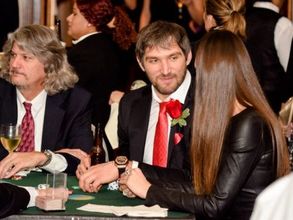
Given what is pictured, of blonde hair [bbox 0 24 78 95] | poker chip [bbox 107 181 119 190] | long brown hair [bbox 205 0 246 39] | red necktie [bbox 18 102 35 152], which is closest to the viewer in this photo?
poker chip [bbox 107 181 119 190]

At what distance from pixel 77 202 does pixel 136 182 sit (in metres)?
0.25

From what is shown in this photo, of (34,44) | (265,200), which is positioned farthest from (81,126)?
(265,200)

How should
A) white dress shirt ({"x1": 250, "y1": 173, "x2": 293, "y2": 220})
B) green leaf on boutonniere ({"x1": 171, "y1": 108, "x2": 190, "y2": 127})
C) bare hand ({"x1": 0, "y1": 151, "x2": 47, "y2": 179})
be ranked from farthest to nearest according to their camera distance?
green leaf on boutonniere ({"x1": 171, "y1": 108, "x2": 190, "y2": 127}) < bare hand ({"x1": 0, "y1": 151, "x2": 47, "y2": 179}) < white dress shirt ({"x1": 250, "y1": 173, "x2": 293, "y2": 220})

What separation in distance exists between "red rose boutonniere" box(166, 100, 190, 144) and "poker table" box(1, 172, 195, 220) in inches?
21.8

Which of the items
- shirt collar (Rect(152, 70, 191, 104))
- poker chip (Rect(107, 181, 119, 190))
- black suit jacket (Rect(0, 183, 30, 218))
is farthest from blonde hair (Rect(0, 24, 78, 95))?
black suit jacket (Rect(0, 183, 30, 218))

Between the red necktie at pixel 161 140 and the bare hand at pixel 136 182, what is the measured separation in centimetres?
69

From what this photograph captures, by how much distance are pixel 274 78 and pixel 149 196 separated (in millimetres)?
2881

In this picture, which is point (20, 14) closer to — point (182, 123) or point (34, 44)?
point (34, 44)

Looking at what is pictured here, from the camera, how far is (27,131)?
3.71 metres

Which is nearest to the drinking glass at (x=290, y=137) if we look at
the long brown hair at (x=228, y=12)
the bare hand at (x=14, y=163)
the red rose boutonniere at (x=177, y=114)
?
the long brown hair at (x=228, y=12)

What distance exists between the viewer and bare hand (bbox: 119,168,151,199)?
2.66m

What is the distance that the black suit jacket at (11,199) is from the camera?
2.36m

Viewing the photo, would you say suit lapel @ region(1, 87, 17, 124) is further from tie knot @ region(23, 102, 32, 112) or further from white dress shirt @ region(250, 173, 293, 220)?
white dress shirt @ region(250, 173, 293, 220)

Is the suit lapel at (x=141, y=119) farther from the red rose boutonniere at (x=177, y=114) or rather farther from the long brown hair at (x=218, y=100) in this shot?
the long brown hair at (x=218, y=100)
